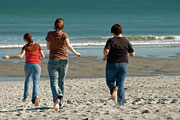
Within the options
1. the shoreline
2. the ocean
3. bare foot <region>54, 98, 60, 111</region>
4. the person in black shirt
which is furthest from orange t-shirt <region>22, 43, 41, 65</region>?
the ocean

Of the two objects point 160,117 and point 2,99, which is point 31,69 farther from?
point 2,99

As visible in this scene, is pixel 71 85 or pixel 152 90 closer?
pixel 152 90

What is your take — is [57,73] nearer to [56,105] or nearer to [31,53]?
[56,105]

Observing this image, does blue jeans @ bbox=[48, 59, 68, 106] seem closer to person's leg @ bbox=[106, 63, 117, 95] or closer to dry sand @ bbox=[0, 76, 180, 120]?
dry sand @ bbox=[0, 76, 180, 120]

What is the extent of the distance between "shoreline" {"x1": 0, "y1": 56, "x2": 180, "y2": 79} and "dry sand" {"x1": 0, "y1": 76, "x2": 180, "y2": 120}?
2176 mm

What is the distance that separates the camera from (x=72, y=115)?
246 inches

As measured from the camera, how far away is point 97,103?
799 centimetres

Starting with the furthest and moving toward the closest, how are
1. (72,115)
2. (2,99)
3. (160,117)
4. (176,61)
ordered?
(176,61)
(2,99)
(72,115)
(160,117)

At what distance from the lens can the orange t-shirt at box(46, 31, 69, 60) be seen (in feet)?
21.3

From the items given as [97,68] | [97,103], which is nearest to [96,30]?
[97,68]

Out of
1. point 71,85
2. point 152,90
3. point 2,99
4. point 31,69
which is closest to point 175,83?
point 152,90

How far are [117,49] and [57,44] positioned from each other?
98cm

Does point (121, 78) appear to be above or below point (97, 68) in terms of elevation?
above

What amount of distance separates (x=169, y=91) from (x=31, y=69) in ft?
14.8
